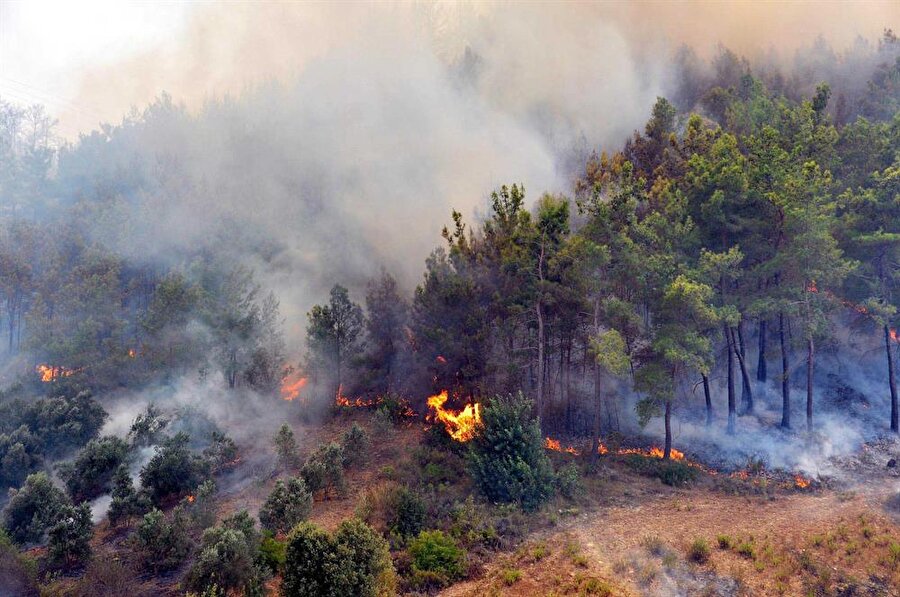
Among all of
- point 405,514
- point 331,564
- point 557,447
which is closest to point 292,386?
point 557,447

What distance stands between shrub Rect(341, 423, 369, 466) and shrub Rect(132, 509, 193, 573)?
9.19 metres

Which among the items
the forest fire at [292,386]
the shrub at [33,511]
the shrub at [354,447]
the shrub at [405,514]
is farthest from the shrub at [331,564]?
the forest fire at [292,386]

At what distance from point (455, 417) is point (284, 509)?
12.0 meters

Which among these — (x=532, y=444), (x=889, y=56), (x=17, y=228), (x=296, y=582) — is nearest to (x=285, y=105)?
(x=17, y=228)

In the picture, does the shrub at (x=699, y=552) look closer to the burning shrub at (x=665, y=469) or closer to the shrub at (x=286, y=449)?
the burning shrub at (x=665, y=469)

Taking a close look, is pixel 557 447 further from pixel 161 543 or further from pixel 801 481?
pixel 161 543

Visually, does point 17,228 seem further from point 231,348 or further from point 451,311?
point 451,311

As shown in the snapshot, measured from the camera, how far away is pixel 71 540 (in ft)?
58.2

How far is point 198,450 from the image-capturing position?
2728 centimetres

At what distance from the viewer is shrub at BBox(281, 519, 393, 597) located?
1415cm

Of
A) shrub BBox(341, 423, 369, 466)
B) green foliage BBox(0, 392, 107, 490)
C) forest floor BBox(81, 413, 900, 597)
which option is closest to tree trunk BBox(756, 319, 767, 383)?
forest floor BBox(81, 413, 900, 597)

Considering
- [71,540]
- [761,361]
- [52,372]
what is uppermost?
[52,372]

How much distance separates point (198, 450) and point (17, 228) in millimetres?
27262

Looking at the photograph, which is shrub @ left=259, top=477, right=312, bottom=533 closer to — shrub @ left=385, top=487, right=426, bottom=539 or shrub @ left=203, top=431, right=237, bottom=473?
shrub @ left=385, top=487, right=426, bottom=539
